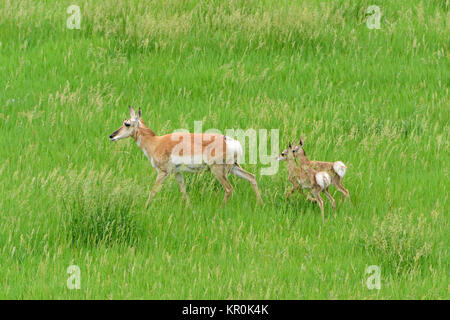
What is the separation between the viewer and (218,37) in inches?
576

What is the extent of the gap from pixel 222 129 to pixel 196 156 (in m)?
1.90

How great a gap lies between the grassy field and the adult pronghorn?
0.24m

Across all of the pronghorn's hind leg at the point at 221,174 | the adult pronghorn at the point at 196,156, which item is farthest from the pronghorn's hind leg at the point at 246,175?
the pronghorn's hind leg at the point at 221,174

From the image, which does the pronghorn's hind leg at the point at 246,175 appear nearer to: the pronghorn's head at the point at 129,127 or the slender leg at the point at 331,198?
the slender leg at the point at 331,198

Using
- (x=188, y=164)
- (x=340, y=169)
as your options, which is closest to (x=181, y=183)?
(x=188, y=164)

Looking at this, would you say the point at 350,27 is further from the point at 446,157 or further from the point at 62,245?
the point at 62,245

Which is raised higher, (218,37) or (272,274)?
(218,37)

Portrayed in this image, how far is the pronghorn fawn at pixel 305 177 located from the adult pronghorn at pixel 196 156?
54cm

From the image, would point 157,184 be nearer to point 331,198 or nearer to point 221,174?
point 221,174

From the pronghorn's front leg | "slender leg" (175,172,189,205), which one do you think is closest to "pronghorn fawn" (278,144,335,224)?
"slender leg" (175,172,189,205)

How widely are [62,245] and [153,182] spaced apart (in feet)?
7.27

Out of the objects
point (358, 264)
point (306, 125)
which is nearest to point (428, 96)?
point (306, 125)

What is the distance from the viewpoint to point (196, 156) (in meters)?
9.98

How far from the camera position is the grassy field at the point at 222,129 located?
26.4ft
